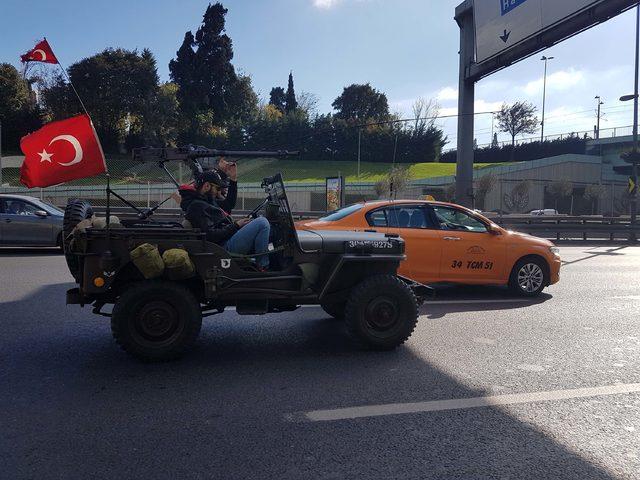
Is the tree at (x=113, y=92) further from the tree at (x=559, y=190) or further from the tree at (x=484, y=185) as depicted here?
the tree at (x=559, y=190)

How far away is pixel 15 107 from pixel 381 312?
162ft

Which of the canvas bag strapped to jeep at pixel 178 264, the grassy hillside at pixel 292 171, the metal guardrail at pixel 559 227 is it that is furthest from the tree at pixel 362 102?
the canvas bag strapped to jeep at pixel 178 264

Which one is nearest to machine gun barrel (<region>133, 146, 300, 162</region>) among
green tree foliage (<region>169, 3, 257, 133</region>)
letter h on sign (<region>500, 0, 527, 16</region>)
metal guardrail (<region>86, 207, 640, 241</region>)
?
letter h on sign (<region>500, 0, 527, 16</region>)

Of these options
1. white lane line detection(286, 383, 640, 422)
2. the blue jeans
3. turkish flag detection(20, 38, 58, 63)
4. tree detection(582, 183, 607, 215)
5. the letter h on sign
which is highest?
the letter h on sign

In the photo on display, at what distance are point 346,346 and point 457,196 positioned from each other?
1573 cm

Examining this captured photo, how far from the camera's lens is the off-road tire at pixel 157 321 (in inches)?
183

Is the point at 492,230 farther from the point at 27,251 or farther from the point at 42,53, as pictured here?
the point at 27,251

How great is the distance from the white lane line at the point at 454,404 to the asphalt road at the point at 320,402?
2 centimetres

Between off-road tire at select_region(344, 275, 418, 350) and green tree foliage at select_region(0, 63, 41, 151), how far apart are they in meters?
46.8

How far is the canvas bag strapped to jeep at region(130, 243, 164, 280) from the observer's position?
15.1 ft

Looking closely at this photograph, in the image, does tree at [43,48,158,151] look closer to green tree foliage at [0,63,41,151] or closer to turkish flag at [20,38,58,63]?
green tree foliage at [0,63,41,151]

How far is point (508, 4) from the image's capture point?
17.2 meters

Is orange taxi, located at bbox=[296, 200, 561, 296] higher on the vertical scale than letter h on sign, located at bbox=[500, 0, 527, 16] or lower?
lower

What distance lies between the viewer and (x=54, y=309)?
6.88 metres
